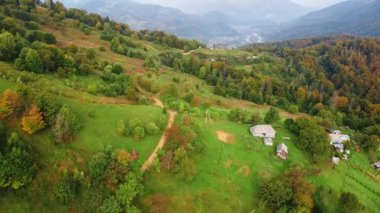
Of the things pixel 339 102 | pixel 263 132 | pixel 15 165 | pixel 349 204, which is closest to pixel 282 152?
pixel 263 132

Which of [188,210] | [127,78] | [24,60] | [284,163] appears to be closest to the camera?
[188,210]

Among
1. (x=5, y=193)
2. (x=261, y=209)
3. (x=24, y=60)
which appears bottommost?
(x=261, y=209)

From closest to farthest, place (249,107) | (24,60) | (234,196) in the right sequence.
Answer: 1. (234,196)
2. (24,60)
3. (249,107)

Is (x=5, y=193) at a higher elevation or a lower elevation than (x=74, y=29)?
lower

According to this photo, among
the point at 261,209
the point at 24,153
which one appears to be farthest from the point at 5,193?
the point at 261,209

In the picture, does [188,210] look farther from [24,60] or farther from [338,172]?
[24,60]

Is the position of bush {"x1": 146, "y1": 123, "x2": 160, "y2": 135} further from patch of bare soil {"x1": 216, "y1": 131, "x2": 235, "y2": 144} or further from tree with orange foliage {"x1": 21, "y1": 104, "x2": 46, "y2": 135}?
tree with orange foliage {"x1": 21, "y1": 104, "x2": 46, "y2": 135}

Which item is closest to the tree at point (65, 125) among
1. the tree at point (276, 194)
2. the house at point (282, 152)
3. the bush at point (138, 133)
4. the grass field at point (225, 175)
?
the bush at point (138, 133)
